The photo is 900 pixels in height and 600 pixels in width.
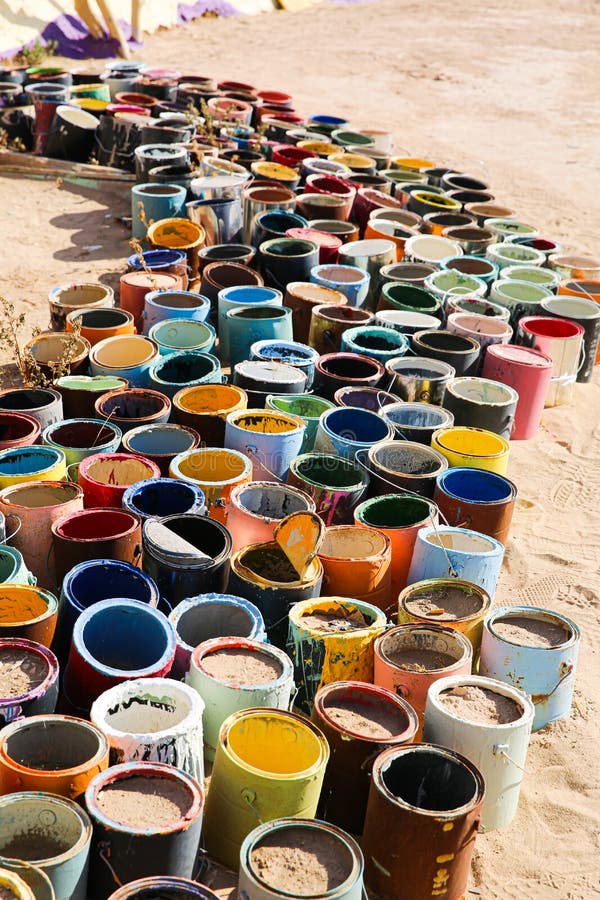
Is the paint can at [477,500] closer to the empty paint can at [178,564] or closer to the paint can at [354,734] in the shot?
the empty paint can at [178,564]

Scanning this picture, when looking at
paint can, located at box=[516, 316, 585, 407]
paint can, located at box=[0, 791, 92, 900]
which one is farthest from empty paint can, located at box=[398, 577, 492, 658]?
paint can, located at box=[516, 316, 585, 407]

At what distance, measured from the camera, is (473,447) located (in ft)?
17.4

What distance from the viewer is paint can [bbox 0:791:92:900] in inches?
109

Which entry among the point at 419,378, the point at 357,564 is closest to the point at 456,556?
the point at 357,564

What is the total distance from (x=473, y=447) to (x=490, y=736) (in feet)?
7.17

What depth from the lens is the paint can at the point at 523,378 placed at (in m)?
6.12

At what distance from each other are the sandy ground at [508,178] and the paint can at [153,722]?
41 cm

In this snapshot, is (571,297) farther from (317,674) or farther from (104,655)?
(104,655)

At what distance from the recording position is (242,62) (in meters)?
15.3

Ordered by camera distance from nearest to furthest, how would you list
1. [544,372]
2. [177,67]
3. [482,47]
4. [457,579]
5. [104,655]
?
[104,655]
[457,579]
[544,372]
[177,67]
[482,47]

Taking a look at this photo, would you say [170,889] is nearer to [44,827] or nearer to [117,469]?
[44,827]

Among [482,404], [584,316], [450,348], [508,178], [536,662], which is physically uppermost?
[508,178]

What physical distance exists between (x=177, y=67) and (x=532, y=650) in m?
12.8

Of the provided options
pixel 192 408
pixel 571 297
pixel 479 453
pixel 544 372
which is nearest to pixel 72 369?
pixel 192 408
